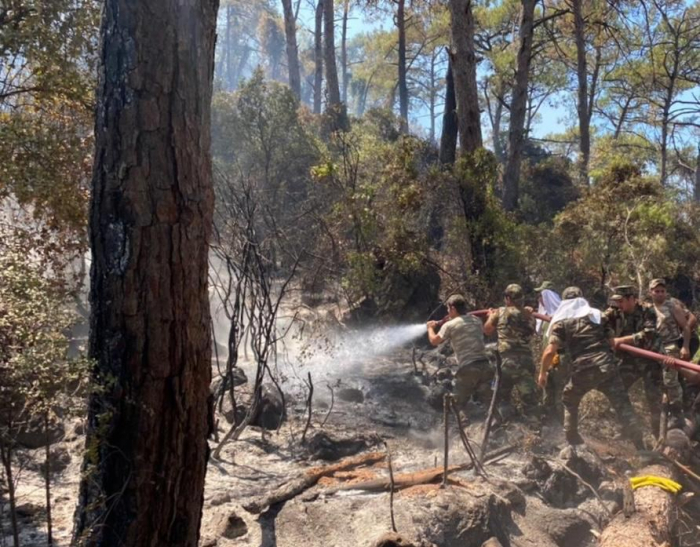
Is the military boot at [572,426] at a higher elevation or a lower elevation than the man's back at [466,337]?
lower

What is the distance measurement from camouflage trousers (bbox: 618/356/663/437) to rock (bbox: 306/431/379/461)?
9.48 feet

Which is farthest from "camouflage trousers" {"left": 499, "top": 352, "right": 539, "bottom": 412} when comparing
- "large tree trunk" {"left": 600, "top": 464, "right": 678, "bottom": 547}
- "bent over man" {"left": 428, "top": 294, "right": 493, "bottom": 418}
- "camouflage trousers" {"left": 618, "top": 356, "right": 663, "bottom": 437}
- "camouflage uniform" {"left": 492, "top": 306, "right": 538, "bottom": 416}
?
"large tree trunk" {"left": 600, "top": 464, "right": 678, "bottom": 547}

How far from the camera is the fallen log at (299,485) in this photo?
17.7ft

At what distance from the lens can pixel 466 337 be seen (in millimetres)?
7367

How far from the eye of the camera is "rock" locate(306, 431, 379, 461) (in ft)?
22.9

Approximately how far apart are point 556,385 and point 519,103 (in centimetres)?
805

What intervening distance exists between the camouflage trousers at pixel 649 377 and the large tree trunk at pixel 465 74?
18.8 feet

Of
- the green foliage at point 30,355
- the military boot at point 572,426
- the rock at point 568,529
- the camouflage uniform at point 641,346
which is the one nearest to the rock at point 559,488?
the rock at point 568,529

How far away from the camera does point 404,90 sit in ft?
87.4

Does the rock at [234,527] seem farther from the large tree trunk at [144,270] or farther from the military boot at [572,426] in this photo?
the military boot at [572,426]

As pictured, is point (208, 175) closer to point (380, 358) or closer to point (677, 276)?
point (380, 358)

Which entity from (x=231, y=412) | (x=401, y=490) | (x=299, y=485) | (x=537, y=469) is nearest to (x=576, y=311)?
(x=537, y=469)

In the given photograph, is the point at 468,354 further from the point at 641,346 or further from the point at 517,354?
the point at 641,346

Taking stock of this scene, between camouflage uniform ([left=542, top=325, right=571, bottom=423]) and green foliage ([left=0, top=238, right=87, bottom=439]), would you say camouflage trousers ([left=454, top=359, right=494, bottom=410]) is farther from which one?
green foliage ([left=0, top=238, right=87, bottom=439])
